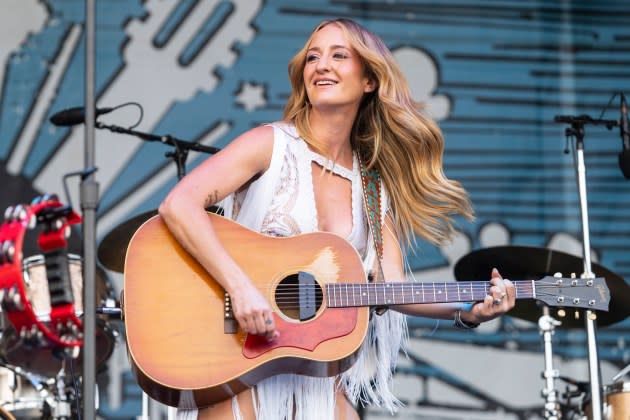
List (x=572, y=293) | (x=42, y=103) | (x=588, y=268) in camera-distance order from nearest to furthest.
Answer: (x=572, y=293) < (x=588, y=268) < (x=42, y=103)

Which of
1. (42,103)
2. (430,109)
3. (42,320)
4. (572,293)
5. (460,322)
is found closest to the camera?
(572,293)

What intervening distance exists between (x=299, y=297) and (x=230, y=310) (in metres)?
0.24

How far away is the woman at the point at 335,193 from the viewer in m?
3.70

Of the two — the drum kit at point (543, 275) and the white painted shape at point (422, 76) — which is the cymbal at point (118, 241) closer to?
the drum kit at point (543, 275)

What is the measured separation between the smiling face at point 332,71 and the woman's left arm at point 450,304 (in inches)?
21.0

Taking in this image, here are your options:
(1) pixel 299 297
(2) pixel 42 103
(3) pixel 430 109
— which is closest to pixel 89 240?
(1) pixel 299 297

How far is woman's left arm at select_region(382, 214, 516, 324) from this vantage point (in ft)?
12.8

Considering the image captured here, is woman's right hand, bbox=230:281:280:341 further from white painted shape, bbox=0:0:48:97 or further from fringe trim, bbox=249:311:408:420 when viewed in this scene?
white painted shape, bbox=0:0:48:97

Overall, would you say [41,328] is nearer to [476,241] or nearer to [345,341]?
[345,341]

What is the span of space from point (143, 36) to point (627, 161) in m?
3.05

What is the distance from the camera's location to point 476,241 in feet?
22.4

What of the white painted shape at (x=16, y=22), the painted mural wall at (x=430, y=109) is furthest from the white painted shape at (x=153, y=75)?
the white painted shape at (x=16, y=22)

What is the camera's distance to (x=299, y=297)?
371 cm

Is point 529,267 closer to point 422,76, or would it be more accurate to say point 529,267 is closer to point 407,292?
point 407,292
